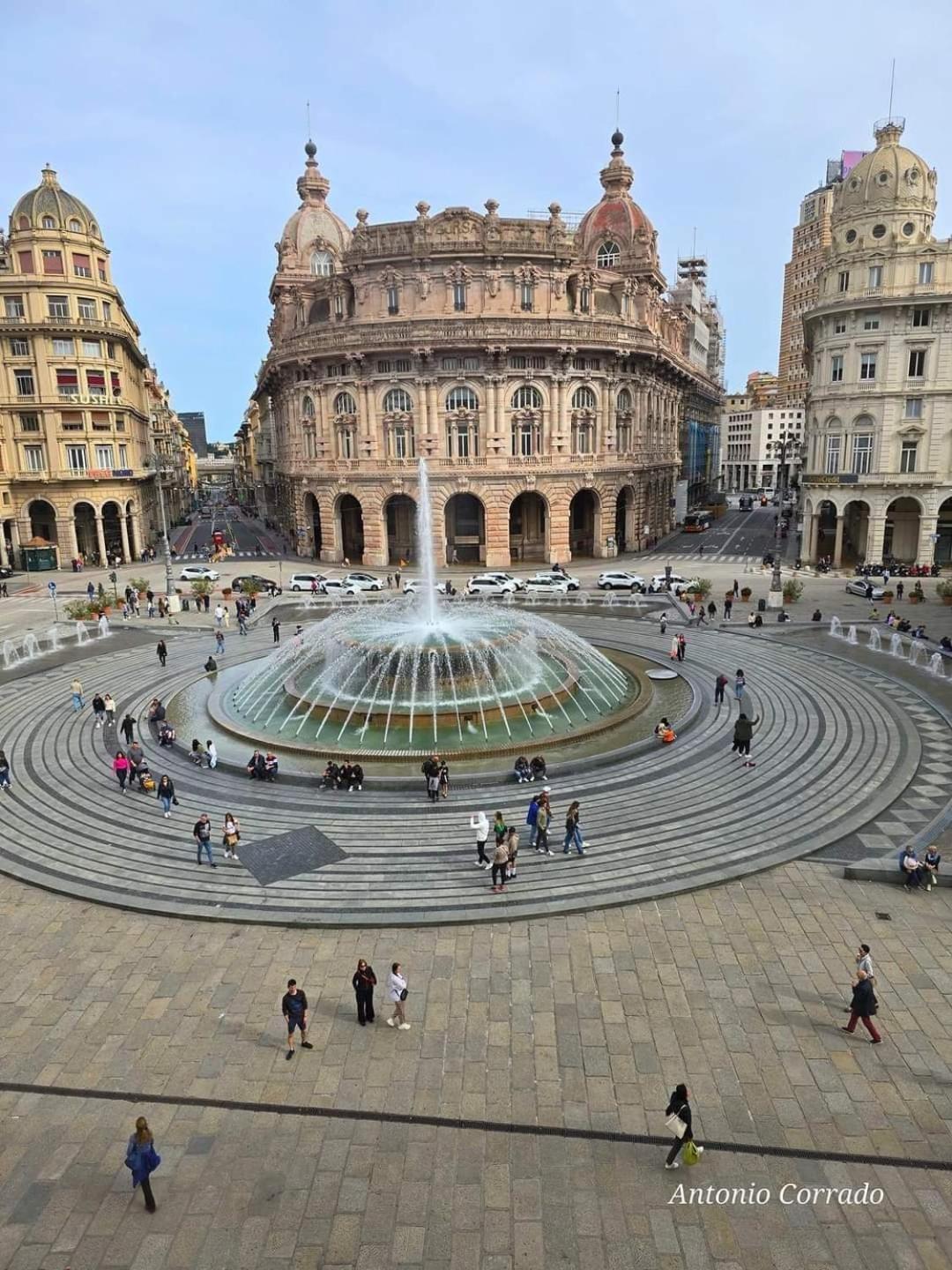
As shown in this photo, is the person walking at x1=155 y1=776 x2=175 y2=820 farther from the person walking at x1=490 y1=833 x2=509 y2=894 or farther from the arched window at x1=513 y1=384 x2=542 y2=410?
the arched window at x1=513 y1=384 x2=542 y2=410

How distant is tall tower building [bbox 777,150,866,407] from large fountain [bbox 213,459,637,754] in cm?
12534

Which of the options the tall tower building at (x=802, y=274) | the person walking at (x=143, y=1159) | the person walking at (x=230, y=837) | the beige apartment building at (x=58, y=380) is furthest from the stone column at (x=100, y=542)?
the tall tower building at (x=802, y=274)

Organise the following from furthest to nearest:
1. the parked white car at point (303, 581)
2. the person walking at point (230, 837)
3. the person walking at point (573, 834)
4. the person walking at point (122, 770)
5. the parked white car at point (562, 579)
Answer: the parked white car at point (303, 581)
the parked white car at point (562, 579)
the person walking at point (122, 770)
the person walking at point (230, 837)
the person walking at point (573, 834)

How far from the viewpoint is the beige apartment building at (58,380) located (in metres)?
60.2

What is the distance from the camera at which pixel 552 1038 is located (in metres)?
12.1

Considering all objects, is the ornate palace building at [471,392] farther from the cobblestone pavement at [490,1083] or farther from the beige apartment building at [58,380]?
the cobblestone pavement at [490,1083]

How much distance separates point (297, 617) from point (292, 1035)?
33695 millimetres

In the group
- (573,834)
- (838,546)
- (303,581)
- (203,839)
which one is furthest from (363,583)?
(573,834)

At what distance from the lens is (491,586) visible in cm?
5038

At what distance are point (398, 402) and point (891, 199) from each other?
34.7m

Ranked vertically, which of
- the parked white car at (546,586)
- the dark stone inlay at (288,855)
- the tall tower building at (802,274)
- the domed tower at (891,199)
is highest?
the tall tower building at (802,274)

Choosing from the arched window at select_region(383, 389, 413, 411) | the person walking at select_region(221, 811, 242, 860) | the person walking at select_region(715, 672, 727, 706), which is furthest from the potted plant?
the person walking at select_region(221, 811, 242, 860)

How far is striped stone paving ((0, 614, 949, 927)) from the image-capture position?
1609 cm

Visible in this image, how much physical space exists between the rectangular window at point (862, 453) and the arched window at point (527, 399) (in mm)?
21926
